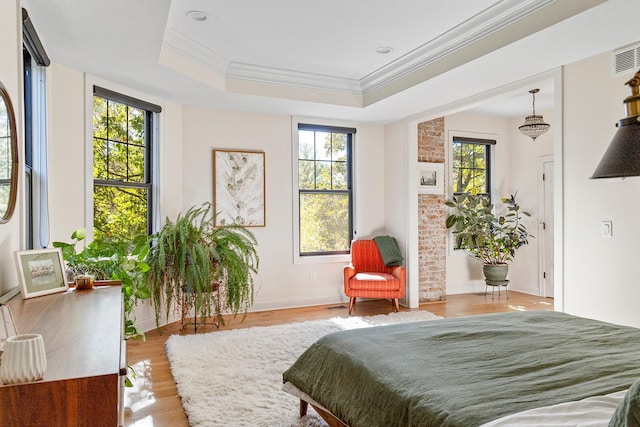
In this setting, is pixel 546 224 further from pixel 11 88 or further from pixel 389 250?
pixel 11 88

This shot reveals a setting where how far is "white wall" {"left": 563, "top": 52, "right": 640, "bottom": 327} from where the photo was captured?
10.0ft

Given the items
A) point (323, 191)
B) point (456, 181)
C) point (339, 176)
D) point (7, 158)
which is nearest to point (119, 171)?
point (7, 158)

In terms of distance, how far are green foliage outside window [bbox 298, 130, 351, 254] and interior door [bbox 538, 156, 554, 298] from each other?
272 cm

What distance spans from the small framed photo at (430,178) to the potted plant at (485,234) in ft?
0.97

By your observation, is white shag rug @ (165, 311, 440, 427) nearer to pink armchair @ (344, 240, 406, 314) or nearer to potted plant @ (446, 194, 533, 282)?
pink armchair @ (344, 240, 406, 314)

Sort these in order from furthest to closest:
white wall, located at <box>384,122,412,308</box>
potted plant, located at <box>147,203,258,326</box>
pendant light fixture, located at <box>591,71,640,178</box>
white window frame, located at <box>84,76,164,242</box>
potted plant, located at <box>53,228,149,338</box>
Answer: white wall, located at <box>384,122,412,308</box> < potted plant, located at <box>147,203,258,326</box> < white window frame, located at <box>84,76,164,242</box> < potted plant, located at <box>53,228,149,338</box> < pendant light fixture, located at <box>591,71,640,178</box>

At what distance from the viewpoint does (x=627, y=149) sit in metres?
1.26

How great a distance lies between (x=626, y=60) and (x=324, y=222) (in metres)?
3.49

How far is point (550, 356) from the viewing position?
5.74 feet

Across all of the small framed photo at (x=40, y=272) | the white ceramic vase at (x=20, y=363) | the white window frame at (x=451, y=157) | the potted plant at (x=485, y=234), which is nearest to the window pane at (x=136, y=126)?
the small framed photo at (x=40, y=272)

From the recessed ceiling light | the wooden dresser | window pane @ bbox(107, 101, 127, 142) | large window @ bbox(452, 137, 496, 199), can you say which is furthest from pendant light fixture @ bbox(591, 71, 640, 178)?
large window @ bbox(452, 137, 496, 199)

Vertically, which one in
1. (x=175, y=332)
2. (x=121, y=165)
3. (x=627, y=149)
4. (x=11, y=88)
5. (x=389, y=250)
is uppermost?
(x=11, y=88)

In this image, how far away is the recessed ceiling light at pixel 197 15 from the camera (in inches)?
122

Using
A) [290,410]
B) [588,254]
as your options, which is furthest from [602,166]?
[588,254]
